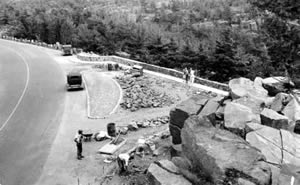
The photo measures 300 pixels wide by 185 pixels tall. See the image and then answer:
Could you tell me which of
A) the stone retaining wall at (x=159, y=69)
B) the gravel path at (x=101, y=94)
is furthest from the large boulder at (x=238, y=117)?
the stone retaining wall at (x=159, y=69)

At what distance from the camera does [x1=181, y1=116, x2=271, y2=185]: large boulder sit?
10.2 m

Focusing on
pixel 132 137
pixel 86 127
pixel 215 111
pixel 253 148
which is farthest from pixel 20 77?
pixel 253 148

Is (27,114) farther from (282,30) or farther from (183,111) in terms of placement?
(282,30)

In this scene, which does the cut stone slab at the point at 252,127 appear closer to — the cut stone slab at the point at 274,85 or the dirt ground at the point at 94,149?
the dirt ground at the point at 94,149

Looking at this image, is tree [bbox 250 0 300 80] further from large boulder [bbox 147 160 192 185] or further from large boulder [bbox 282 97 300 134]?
large boulder [bbox 147 160 192 185]

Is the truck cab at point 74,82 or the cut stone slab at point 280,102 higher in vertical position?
Answer: the cut stone slab at point 280,102

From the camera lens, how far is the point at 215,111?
15.8 meters

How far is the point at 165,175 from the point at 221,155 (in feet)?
6.59

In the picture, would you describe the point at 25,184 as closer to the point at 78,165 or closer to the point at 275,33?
the point at 78,165

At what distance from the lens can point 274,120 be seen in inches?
536

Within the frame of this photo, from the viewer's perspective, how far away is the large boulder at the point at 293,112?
1409 centimetres

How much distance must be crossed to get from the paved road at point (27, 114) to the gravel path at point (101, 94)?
2398 mm

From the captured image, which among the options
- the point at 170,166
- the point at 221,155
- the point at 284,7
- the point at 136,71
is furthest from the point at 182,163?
the point at 136,71

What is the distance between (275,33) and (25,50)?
156ft
